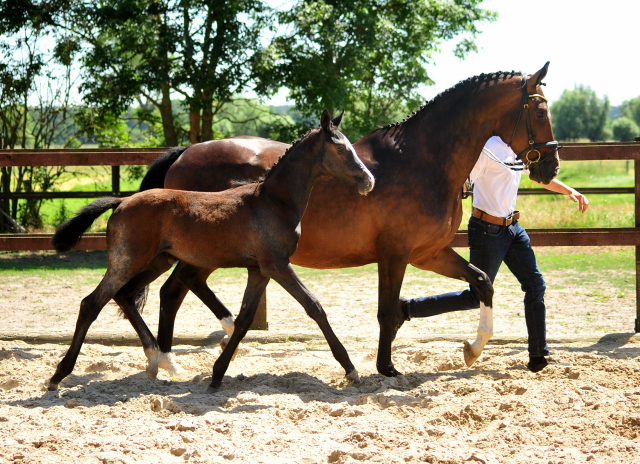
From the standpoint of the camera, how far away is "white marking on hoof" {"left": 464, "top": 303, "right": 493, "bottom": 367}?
170 inches

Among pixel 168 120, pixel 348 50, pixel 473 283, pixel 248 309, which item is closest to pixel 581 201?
pixel 473 283

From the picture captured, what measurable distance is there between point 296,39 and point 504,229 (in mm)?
10007

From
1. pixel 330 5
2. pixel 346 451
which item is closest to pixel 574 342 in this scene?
pixel 346 451

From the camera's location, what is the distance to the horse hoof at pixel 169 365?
4.25 metres

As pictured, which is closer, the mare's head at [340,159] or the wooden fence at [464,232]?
the mare's head at [340,159]

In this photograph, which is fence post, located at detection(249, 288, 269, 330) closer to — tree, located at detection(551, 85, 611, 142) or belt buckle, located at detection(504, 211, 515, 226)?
belt buckle, located at detection(504, 211, 515, 226)

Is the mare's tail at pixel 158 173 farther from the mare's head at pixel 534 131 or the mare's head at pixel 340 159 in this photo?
the mare's head at pixel 534 131

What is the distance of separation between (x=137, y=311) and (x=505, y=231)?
2.61 metres

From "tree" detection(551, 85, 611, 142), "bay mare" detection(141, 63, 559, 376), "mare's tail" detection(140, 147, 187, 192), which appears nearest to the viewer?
"bay mare" detection(141, 63, 559, 376)

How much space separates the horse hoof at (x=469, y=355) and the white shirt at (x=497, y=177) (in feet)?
3.10

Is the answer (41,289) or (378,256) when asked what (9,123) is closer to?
(41,289)

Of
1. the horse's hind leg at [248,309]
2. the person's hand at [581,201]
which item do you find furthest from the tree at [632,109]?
the horse's hind leg at [248,309]

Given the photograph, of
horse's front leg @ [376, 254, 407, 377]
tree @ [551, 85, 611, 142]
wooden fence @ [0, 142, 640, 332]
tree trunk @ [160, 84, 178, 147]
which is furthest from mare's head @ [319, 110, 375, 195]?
tree @ [551, 85, 611, 142]

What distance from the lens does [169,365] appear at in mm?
4254
